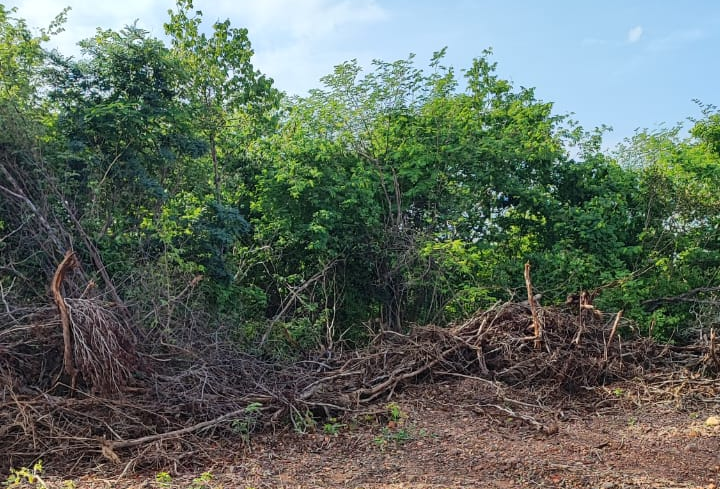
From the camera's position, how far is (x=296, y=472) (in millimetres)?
4762

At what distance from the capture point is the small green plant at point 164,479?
4.43 metres

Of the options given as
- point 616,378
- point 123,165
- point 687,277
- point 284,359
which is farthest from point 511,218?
point 123,165

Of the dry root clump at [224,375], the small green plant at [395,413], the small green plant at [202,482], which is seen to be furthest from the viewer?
the small green plant at [395,413]

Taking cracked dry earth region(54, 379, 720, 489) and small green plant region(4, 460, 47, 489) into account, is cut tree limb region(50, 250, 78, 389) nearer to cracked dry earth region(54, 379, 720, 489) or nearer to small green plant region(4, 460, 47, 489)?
small green plant region(4, 460, 47, 489)

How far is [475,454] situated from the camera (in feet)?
16.7

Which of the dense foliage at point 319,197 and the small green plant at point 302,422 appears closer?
the small green plant at point 302,422

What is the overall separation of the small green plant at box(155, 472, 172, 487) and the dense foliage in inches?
115

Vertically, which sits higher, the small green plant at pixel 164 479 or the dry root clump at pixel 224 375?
the dry root clump at pixel 224 375

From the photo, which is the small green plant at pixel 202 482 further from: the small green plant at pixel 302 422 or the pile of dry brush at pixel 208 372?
the small green plant at pixel 302 422

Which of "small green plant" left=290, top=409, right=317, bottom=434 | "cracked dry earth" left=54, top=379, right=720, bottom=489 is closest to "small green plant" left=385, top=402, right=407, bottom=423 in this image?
"cracked dry earth" left=54, top=379, right=720, bottom=489

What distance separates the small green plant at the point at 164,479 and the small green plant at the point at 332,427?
164cm

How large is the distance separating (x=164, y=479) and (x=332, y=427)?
172cm

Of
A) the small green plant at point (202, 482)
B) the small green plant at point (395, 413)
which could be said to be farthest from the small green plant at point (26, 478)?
the small green plant at point (395, 413)

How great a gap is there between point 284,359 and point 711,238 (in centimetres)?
842
